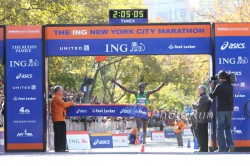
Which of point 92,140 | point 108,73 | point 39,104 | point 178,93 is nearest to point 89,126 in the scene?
point 92,140

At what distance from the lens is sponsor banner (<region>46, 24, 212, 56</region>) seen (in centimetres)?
2098

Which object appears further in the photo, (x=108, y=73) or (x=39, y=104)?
(x=108, y=73)

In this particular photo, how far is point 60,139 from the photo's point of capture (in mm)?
20547

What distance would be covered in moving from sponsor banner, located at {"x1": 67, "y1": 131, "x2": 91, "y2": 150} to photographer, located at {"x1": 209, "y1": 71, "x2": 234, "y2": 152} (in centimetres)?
505

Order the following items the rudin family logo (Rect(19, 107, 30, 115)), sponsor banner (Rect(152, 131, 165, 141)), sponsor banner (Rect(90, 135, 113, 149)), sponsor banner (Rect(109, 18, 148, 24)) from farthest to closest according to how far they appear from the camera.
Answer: sponsor banner (Rect(152, 131, 165, 141)) → sponsor banner (Rect(90, 135, 113, 149)) → sponsor banner (Rect(109, 18, 148, 24)) → the rudin family logo (Rect(19, 107, 30, 115))

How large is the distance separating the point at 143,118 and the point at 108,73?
40053 mm

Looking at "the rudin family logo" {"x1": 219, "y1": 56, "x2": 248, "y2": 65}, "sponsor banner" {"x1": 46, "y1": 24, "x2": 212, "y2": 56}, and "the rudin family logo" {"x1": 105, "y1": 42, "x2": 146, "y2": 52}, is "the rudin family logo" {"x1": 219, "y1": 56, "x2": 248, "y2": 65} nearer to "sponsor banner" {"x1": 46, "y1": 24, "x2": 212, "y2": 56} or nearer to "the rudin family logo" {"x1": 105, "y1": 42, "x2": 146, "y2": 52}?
"sponsor banner" {"x1": 46, "y1": 24, "x2": 212, "y2": 56}

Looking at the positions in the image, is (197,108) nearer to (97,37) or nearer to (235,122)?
(235,122)

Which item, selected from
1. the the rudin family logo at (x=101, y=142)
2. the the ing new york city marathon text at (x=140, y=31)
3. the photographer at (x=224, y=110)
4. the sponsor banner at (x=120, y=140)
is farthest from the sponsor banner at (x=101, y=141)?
the photographer at (x=224, y=110)

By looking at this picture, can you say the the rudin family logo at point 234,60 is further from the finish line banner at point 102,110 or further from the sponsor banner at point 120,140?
the sponsor banner at point 120,140

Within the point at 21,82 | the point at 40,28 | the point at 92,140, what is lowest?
the point at 92,140

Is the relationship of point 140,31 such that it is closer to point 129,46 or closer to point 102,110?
point 129,46

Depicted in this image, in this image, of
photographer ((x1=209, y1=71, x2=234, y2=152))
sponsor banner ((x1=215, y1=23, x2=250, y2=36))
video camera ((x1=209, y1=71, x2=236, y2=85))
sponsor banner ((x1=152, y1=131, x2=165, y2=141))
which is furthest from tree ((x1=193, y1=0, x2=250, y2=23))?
photographer ((x1=209, y1=71, x2=234, y2=152))

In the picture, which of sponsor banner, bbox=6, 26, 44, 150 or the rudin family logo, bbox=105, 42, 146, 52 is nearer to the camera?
sponsor banner, bbox=6, 26, 44, 150
